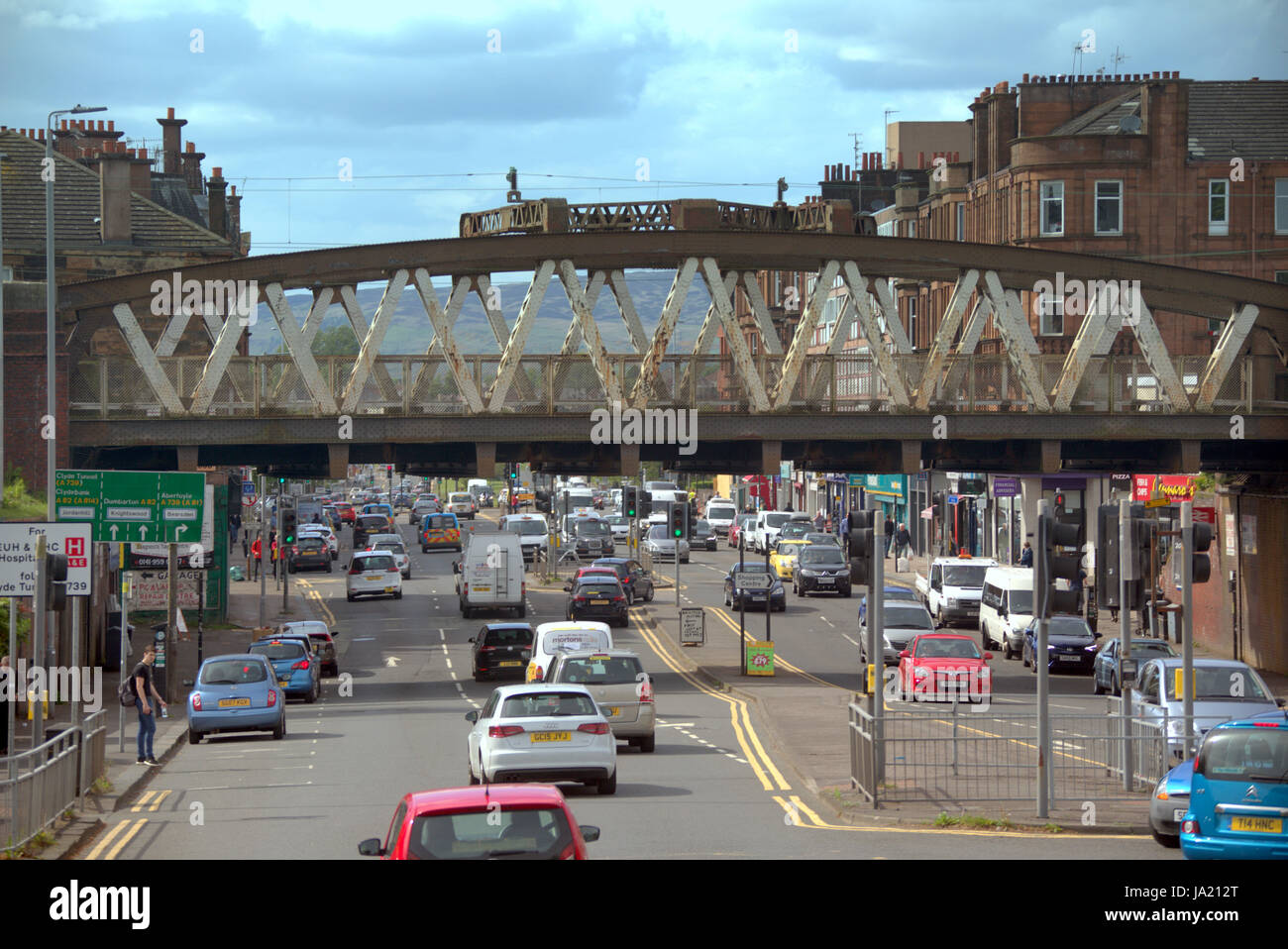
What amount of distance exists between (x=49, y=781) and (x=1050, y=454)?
25.2 m

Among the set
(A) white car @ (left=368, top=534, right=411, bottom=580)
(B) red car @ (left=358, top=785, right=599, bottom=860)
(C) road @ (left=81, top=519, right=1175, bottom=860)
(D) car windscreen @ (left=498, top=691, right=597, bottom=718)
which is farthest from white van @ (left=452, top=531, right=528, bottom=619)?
(B) red car @ (left=358, top=785, right=599, bottom=860)

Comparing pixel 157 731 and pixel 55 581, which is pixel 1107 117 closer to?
pixel 157 731

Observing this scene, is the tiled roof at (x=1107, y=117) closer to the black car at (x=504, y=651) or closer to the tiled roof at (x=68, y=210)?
the tiled roof at (x=68, y=210)

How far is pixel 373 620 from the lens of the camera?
2245 inches

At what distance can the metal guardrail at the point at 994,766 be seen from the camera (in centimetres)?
2000

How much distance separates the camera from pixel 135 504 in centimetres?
3628

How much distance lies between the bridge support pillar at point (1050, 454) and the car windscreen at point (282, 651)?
16.1m

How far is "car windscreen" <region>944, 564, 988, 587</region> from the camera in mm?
52656

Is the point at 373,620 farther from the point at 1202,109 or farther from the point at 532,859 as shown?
the point at 532,859

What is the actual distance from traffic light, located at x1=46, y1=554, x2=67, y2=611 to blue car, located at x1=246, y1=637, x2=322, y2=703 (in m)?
16.4

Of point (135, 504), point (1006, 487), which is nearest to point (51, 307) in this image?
point (135, 504)

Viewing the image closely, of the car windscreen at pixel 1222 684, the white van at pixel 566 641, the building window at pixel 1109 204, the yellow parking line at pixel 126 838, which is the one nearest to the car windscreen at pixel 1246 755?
the car windscreen at pixel 1222 684
